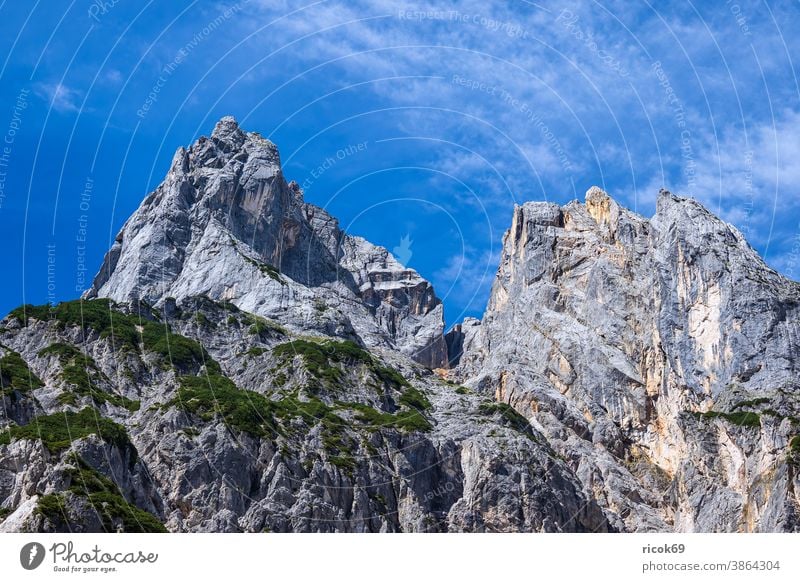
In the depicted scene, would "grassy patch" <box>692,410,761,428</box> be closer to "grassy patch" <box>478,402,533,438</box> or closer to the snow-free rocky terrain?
the snow-free rocky terrain

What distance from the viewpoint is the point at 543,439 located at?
16288 cm

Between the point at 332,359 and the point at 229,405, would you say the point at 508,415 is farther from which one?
the point at 229,405

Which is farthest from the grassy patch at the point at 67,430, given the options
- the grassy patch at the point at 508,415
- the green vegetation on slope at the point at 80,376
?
the grassy patch at the point at 508,415

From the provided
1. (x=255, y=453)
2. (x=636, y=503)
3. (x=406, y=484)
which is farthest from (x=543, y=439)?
(x=255, y=453)

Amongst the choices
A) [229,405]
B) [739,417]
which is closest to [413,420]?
[229,405]

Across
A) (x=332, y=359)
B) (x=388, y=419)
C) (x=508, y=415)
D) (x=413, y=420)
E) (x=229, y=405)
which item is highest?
(x=332, y=359)

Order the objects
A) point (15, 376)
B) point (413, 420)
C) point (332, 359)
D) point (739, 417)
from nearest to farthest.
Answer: point (15, 376) → point (413, 420) → point (739, 417) → point (332, 359)

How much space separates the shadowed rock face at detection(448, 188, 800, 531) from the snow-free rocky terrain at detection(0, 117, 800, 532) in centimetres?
34

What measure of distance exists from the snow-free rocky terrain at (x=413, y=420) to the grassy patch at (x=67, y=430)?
0.42 metres

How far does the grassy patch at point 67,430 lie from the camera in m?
115

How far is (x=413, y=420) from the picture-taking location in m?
154

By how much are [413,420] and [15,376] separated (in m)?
51.5
